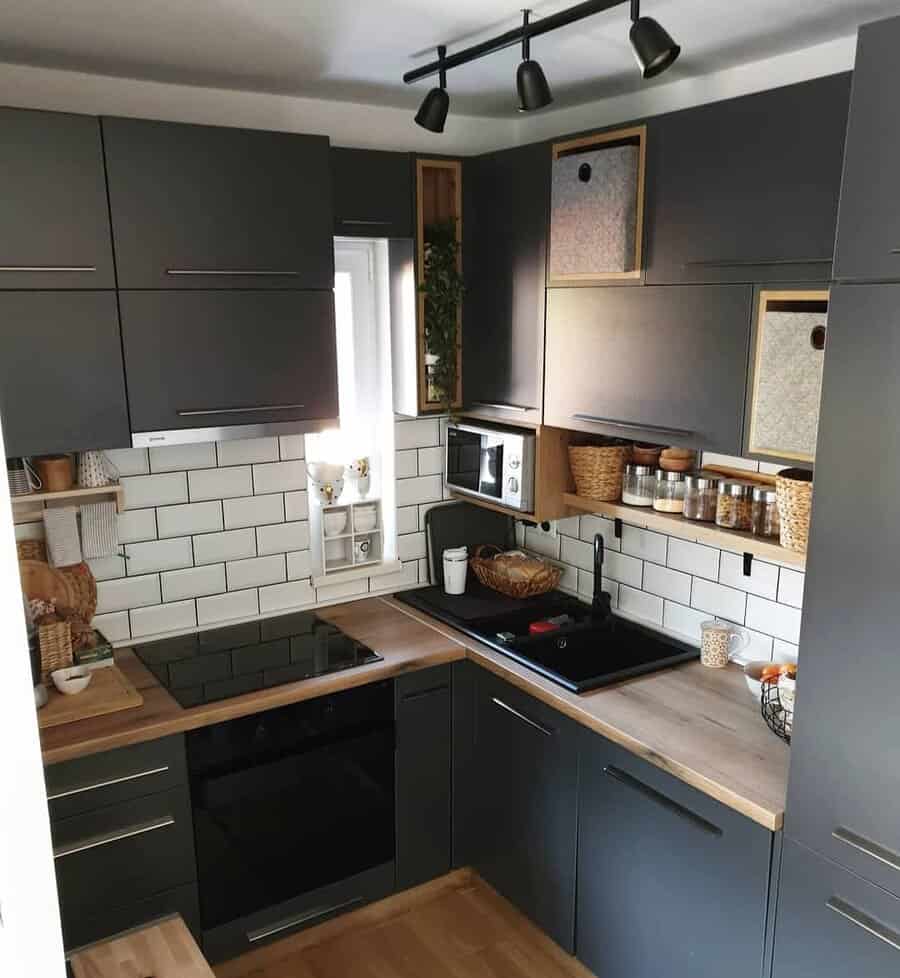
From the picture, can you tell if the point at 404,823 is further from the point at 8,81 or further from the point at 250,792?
the point at 8,81

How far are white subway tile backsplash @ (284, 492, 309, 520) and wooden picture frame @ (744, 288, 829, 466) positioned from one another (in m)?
1.48

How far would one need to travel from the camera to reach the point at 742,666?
2531 mm

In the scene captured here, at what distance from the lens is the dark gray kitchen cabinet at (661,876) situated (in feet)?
6.29

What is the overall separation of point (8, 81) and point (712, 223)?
181cm

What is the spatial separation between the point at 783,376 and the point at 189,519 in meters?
1.76

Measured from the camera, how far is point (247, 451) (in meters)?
2.77

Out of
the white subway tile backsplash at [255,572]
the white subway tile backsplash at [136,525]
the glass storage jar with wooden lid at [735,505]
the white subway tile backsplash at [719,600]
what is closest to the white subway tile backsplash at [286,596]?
the white subway tile backsplash at [255,572]

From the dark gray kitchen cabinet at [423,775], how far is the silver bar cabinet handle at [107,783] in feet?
2.32

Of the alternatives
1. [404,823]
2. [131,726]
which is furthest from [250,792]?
[404,823]

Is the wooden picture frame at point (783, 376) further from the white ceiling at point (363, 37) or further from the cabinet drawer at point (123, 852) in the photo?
the cabinet drawer at point (123, 852)

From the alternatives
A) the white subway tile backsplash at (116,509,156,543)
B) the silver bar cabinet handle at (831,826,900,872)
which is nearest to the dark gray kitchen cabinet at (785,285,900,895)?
the silver bar cabinet handle at (831,826,900,872)

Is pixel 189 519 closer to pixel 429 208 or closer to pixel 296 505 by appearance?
pixel 296 505

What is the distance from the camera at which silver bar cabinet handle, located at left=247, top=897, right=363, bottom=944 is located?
8.20 ft

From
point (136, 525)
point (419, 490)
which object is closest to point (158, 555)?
point (136, 525)
